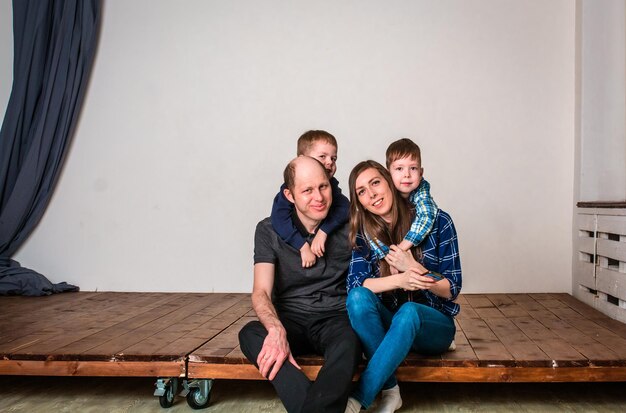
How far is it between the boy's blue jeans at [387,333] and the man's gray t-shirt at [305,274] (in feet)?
0.86

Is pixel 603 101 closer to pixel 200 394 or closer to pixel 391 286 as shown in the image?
pixel 391 286

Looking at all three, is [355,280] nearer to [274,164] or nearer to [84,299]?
[274,164]

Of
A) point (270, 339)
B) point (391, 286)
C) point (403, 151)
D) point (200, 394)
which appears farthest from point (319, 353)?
point (403, 151)

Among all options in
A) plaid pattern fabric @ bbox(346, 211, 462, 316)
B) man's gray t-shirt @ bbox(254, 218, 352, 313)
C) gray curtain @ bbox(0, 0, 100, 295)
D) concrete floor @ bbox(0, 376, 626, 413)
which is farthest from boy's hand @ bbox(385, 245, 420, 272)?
gray curtain @ bbox(0, 0, 100, 295)

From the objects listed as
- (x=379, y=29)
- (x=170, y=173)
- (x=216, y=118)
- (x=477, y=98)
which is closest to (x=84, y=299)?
(x=170, y=173)

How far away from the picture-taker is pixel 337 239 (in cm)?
254

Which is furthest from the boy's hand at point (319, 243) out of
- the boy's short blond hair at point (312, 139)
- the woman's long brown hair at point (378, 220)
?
the boy's short blond hair at point (312, 139)

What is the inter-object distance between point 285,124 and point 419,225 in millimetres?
2283

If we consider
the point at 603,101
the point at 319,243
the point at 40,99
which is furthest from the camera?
the point at 40,99

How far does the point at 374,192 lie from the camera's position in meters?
2.34

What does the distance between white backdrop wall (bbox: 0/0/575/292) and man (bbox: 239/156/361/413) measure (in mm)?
1832

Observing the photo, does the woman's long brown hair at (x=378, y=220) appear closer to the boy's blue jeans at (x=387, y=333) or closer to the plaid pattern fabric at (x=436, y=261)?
the plaid pattern fabric at (x=436, y=261)

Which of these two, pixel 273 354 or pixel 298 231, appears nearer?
pixel 273 354

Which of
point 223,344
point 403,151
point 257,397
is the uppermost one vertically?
point 403,151
